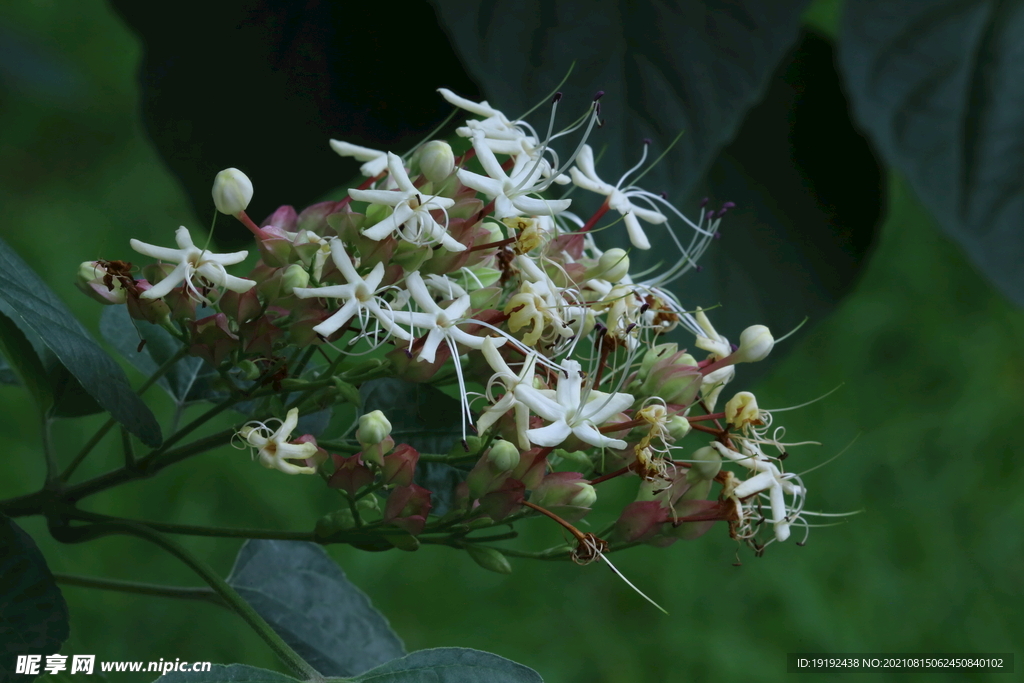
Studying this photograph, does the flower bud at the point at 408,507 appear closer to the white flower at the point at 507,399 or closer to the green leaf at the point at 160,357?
the white flower at the point at 507,399

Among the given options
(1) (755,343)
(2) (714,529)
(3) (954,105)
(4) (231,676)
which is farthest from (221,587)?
(2) (714,529)

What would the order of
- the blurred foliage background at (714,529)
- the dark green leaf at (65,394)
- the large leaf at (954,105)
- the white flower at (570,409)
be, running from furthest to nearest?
the blurred foliage background at (714,529) → the large leaf at (954,105) → the dark green leaf at (65,394) → the white flower at (570,409)

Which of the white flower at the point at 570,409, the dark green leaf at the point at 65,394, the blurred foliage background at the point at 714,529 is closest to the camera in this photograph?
the white flower at the point at 570,409

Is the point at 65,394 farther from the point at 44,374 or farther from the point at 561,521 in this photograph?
the point at 561,521

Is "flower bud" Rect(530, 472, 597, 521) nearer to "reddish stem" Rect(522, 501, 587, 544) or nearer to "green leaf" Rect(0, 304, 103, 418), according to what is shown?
"reddish stem" Rect(522, 501, 587, 544)

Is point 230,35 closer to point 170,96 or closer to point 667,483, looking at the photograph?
point 170,96

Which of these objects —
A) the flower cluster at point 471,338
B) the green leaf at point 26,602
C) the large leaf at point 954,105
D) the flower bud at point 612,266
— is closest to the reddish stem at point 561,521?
the flower cluster at point 471,338
